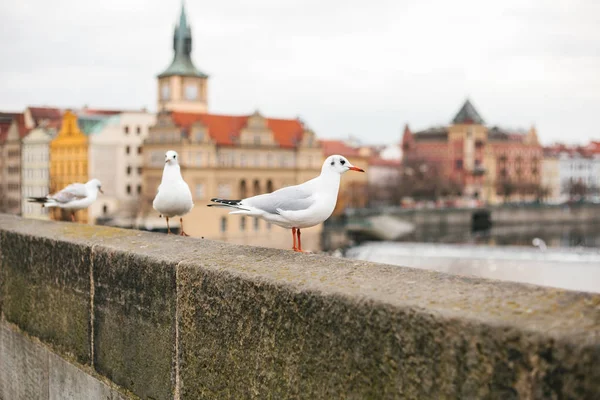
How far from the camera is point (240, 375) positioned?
267 centimetres

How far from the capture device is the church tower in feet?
286

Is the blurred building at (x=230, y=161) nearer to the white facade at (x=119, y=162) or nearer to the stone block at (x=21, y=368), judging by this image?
the white facade at (x=119, y=162)

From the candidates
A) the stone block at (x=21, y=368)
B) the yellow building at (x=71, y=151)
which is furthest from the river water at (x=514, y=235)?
the stone block at (x=21, y=368)

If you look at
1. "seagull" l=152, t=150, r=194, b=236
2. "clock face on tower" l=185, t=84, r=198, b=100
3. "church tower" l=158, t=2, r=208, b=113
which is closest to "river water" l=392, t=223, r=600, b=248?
"church tower" l=158, t=2, r=208, b=113

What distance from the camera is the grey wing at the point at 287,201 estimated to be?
3.91 m

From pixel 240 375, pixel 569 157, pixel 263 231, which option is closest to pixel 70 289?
pixel 240 375

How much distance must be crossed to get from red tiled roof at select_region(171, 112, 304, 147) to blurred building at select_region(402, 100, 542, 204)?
4421 centimetres

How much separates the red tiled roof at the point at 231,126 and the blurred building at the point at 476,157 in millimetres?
44206

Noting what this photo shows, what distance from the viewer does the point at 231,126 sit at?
74688 millimetres

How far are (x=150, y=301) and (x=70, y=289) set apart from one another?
817 millimetres

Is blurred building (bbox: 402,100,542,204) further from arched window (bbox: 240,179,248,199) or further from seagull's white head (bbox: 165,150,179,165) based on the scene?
seagull's white head (bbox: 165,150,179,165)

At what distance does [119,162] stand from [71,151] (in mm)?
11427

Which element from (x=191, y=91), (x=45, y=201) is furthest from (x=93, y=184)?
(x=191, y=91)

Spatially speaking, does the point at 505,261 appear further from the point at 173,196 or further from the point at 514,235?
the point at 514,235
